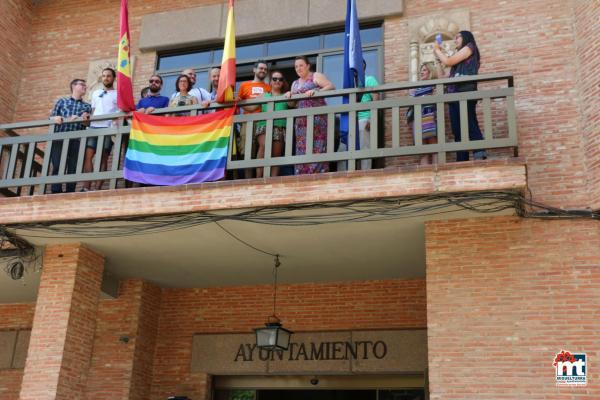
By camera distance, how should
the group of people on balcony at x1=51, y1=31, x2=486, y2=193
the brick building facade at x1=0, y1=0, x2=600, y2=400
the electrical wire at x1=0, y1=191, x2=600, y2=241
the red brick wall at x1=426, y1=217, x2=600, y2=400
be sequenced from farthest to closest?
the group of people on balcony at x1=51, y1=31, x2=486, y2=193 → the electrical wire at x1=0, y1=191, x2=600, y2=241 → the brick building facade at x1=0, y1=0, x2=600, y2=400 → the red brick wall at x1=426, y1=217, x2=600, y2=400

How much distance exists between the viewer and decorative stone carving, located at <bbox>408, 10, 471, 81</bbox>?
430 inches

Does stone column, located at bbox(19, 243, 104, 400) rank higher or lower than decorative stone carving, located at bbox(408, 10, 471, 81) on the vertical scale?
lower

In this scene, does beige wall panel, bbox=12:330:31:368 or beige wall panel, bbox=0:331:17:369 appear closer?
beige wall panel, bbox=12:330:31:368

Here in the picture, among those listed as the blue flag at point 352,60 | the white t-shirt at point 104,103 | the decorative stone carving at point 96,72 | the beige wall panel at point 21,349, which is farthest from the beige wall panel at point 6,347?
the blue flag at point 352,60

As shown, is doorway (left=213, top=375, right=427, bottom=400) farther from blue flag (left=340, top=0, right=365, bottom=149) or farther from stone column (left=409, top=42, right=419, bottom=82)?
stone column (left=409, top=42, right=419, bottom=82)

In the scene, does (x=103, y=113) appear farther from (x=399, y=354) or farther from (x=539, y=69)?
(x=539, y=69)

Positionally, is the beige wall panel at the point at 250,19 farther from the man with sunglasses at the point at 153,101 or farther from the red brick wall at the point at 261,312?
the red brick wall at the point at 261,312

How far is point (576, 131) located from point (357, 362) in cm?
483

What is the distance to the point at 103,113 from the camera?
36.1 feet

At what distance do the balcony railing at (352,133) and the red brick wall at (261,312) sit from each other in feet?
8.95

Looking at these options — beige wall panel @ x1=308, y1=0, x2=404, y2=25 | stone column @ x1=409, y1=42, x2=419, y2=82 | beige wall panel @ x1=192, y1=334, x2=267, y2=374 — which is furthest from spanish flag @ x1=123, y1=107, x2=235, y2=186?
beige wall panel @ x1=192, y1=334, x2=267, y2=374

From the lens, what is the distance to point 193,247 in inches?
421
